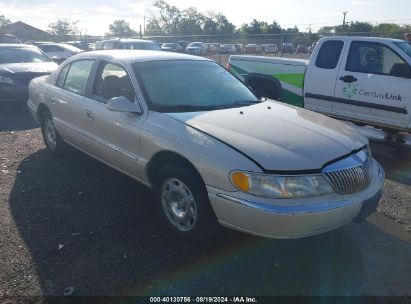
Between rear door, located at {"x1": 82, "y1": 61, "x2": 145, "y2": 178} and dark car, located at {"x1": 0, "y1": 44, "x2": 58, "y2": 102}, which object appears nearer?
rear door, located at {"x1": 82, "y1": 61, "x2": 145, "y2": 178}

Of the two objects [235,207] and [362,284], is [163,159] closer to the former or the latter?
[235,207]

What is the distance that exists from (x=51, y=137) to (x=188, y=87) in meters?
2.73

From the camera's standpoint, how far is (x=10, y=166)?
5605mm

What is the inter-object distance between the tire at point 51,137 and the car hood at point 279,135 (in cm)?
267

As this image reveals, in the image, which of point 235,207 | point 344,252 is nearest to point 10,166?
point 235,207

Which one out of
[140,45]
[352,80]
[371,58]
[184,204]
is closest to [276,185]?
[184,204]

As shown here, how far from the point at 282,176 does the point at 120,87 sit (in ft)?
7.15

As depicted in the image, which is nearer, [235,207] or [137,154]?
[235,207]

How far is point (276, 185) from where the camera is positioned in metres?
2.89

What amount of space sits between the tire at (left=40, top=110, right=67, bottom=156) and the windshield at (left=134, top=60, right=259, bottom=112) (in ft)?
6.96

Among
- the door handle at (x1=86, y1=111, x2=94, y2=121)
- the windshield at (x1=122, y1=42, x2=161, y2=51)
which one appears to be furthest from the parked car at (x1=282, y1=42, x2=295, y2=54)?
the door handle at (x1=86, y1=111, x2=94, y2=121)

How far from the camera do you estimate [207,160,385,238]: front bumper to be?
2.84 metres

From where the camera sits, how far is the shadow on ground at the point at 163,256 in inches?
118

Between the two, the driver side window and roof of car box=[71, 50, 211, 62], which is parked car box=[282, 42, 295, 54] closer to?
roof of car box=[71, 50, 211, 62]
